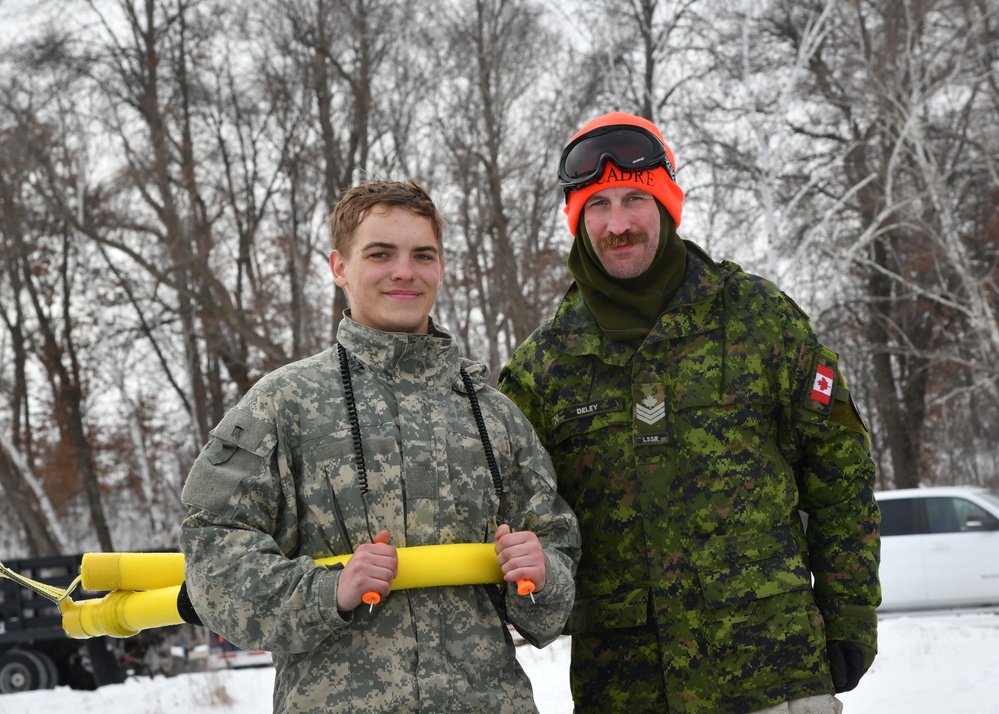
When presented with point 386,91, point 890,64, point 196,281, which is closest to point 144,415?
point 196,281

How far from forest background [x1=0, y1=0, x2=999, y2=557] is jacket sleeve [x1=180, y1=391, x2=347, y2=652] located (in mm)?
12616

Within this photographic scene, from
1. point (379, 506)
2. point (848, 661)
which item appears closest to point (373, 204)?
point (379, 506)

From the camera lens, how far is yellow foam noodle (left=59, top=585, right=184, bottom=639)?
2.60 m

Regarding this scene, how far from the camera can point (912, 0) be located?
652 inches

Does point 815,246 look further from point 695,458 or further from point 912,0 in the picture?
point 695,458

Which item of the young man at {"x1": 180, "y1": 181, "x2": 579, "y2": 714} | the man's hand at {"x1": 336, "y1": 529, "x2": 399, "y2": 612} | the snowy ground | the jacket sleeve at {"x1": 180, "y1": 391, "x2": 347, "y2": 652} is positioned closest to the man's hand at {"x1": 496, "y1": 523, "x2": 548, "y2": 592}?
the young man at {"x1": 180, "y1": 181, "x2": 579, "y2": 714}

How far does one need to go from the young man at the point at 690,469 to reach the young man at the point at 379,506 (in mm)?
376

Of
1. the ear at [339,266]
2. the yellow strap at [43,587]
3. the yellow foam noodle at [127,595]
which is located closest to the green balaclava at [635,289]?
the ear at [339,266]

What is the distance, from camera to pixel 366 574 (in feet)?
6.77

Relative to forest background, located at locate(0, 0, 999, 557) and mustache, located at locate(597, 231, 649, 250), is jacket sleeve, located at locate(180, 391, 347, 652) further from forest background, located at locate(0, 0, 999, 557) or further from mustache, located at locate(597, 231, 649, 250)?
forest background, located at locate(0, 0, 999, 557)

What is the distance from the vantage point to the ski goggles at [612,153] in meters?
3.06

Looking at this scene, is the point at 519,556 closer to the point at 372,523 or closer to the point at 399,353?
the point at 372,523

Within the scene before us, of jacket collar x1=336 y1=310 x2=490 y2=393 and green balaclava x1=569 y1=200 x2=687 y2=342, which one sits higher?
green balaclava x1=569 y1=200 x2=687 y2=342

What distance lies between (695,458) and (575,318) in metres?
0.59
